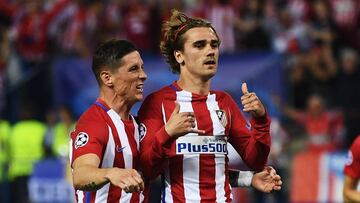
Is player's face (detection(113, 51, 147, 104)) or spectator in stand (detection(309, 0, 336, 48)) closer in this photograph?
player's face (detection(113, 51, 147, 104))

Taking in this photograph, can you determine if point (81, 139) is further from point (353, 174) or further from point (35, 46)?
point (35, 46)

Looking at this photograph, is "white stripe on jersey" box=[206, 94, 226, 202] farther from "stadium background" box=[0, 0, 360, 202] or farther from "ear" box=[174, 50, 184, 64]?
"stadium background" box=[0, 0, 360, 202]

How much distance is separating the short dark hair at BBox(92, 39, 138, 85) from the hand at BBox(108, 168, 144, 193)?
107cm

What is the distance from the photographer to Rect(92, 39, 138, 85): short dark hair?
22.9 ft

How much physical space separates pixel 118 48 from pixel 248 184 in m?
1.34

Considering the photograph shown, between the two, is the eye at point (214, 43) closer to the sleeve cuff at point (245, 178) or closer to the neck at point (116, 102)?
the neck at point (116, 102)

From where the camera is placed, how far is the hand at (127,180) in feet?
19.7

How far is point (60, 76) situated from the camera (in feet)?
55.1

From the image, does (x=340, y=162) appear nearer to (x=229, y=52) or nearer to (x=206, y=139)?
(x=229, y=52)

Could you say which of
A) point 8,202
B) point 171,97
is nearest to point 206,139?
point 171,97

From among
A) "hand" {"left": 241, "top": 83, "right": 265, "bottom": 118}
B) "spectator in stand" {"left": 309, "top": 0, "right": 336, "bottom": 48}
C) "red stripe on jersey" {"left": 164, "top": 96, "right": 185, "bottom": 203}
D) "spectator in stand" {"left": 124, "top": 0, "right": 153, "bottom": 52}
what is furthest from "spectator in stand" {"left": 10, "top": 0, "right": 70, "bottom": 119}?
"hand" {"left": 241, "top": 83, "right": 265, "bottom": 118}

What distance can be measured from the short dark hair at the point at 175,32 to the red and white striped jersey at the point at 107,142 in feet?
1.94

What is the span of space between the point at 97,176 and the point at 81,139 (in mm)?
436

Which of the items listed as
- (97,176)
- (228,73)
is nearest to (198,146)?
(97,176)
